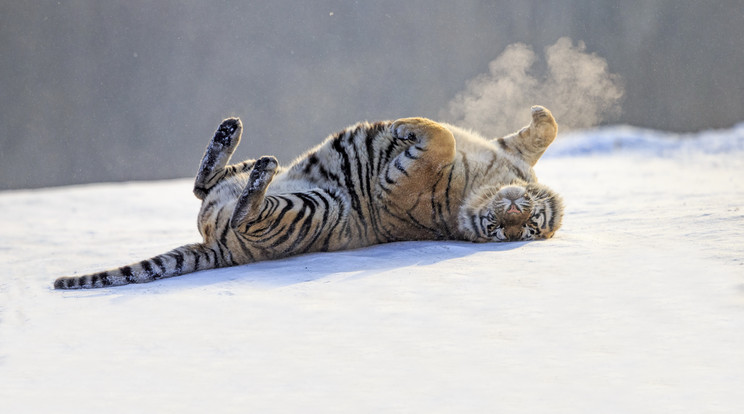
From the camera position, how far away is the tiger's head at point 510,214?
2543mm

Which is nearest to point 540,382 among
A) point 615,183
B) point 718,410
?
point 718,410

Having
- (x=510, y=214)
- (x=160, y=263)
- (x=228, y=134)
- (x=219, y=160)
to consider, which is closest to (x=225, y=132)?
(x=228, y=134)

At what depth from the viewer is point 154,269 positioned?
2.30m

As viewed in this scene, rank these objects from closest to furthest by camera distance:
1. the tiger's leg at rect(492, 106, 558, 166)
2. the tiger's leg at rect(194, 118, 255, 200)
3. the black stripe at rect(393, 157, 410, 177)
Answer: the black stripe at rect(393, 157, 410, 177) → the tiger's leg at rect(194, 118, 255, 200) → the tiger's leg at rect(492, 106, 558, 166)

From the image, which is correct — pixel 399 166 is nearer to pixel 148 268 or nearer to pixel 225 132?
pixel 225 132

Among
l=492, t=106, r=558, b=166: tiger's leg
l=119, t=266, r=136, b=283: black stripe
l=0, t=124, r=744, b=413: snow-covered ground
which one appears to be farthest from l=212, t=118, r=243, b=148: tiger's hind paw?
l=492, t=106, r=558, b=166: tiger's leg

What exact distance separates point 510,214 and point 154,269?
4.00ft

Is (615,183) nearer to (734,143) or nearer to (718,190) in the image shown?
(718,190)

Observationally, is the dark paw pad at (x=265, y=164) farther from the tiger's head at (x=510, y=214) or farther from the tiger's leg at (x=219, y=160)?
the tiger's head at (x=510, y=214)

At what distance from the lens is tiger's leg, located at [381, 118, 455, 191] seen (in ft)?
8.33

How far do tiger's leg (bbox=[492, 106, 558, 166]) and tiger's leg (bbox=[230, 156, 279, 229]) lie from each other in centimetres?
108

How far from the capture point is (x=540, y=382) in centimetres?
127

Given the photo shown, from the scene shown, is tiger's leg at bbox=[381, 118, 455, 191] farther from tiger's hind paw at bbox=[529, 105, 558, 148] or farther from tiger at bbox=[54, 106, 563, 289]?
tiger's hind paw at bbox=[529, 105, 558, 148]

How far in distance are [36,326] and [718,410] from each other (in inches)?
56.3
